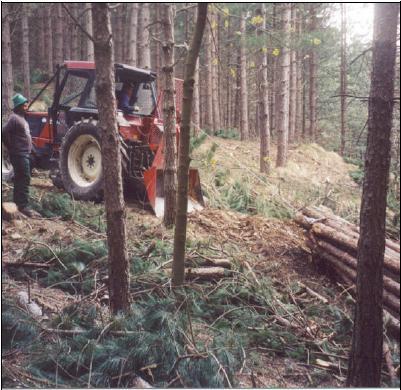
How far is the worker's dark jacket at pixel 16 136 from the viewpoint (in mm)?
4922

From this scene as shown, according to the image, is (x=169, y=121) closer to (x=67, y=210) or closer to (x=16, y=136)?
(x=67, y=210)

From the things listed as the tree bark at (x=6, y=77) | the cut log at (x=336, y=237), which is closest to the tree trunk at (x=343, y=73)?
the cut log at (x=336, y=237)

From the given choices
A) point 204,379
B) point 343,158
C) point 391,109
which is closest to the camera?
point 391,109

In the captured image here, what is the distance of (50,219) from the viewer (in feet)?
16.5

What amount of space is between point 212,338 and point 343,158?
10067 mm

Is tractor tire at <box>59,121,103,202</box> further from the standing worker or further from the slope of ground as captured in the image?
the slope of ground

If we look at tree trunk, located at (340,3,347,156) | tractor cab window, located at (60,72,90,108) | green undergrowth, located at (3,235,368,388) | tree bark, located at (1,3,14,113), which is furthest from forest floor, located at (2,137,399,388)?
tree bark, located at (1,3,14,113)

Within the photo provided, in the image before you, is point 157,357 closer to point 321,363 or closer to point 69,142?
point 321,363

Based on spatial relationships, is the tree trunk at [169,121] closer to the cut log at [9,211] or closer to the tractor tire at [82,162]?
the tractor tire at [82,162]

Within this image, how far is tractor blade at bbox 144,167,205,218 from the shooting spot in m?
5.84

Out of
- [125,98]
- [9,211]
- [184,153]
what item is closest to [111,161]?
[184,153]

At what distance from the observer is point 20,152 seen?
503cm

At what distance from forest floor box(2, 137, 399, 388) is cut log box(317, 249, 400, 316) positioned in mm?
209

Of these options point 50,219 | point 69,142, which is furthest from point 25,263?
point 69,142
